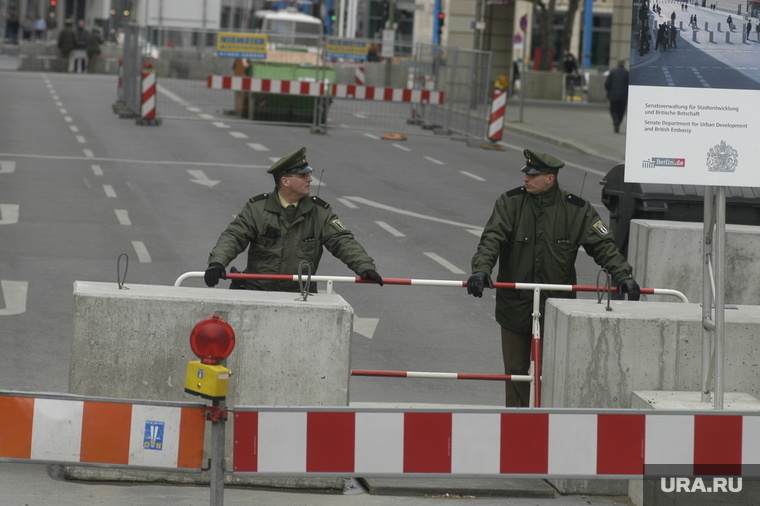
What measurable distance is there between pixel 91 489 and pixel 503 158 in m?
21.7

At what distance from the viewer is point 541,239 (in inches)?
332

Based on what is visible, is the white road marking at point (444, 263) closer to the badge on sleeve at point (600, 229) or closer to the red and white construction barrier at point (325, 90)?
the badge on sleeve at point (600, 229)

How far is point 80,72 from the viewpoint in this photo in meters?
55.4

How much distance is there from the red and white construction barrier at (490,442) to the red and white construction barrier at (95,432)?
0.32 meters

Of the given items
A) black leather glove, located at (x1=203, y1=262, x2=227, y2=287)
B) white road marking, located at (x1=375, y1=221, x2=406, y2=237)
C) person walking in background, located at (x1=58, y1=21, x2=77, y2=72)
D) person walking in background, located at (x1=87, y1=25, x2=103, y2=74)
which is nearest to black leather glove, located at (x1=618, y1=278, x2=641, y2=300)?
black leather glove, located at (x1=203, y1=262, x2=227, y2=287)

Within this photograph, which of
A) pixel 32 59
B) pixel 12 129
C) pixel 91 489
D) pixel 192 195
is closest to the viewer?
pixel 91 489

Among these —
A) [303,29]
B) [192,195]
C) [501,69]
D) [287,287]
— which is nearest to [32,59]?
[303,29]

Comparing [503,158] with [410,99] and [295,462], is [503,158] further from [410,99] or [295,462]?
[295,462]

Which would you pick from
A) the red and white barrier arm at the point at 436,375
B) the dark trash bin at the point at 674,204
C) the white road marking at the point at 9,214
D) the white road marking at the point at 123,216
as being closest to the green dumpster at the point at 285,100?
the white road marking at the point at 123,216

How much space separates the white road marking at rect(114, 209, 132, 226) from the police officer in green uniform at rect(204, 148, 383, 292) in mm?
8958

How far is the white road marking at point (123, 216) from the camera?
1707 cm

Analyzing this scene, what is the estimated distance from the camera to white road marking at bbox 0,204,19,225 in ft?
54.5

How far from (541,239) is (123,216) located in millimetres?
9983

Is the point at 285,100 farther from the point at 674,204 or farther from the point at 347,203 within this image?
the point at 674,204
